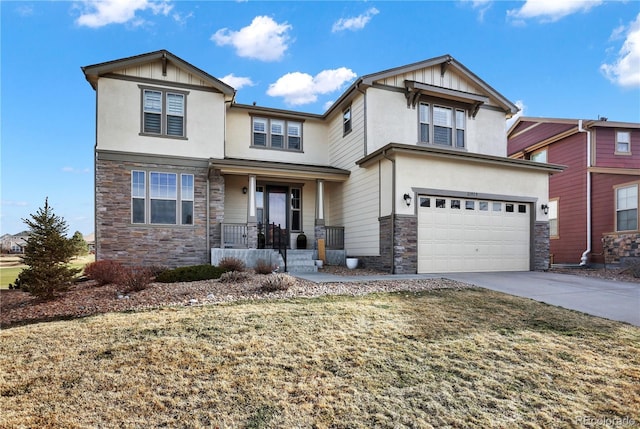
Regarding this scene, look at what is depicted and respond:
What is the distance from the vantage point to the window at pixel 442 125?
14164mm

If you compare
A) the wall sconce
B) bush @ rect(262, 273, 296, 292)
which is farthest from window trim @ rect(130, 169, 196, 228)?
the wall sconce

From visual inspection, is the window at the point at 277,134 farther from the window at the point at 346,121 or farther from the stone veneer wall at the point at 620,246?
the stone veneer wall at the point at 620,246

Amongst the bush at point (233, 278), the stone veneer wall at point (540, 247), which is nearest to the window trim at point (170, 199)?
the bush at point (233, 278)

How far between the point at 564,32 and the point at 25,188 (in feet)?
64.1

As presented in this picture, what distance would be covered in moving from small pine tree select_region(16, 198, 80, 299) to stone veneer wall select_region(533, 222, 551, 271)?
14012 millimetres

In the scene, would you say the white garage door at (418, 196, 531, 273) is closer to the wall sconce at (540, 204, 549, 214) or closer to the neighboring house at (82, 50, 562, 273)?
the neighboring house at (82, 50, 562, 273)

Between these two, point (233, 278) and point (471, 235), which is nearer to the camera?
point (233, 278)

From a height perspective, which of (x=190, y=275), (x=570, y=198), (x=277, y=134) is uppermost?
(x=277, y=134)

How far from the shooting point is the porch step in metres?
11.8

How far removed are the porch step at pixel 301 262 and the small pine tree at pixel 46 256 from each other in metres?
6.06

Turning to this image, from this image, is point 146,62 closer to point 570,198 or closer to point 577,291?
point 577,291

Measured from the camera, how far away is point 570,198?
17047mm

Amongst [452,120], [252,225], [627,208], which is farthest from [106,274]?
[627,208]

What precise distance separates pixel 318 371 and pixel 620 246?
1620cm
